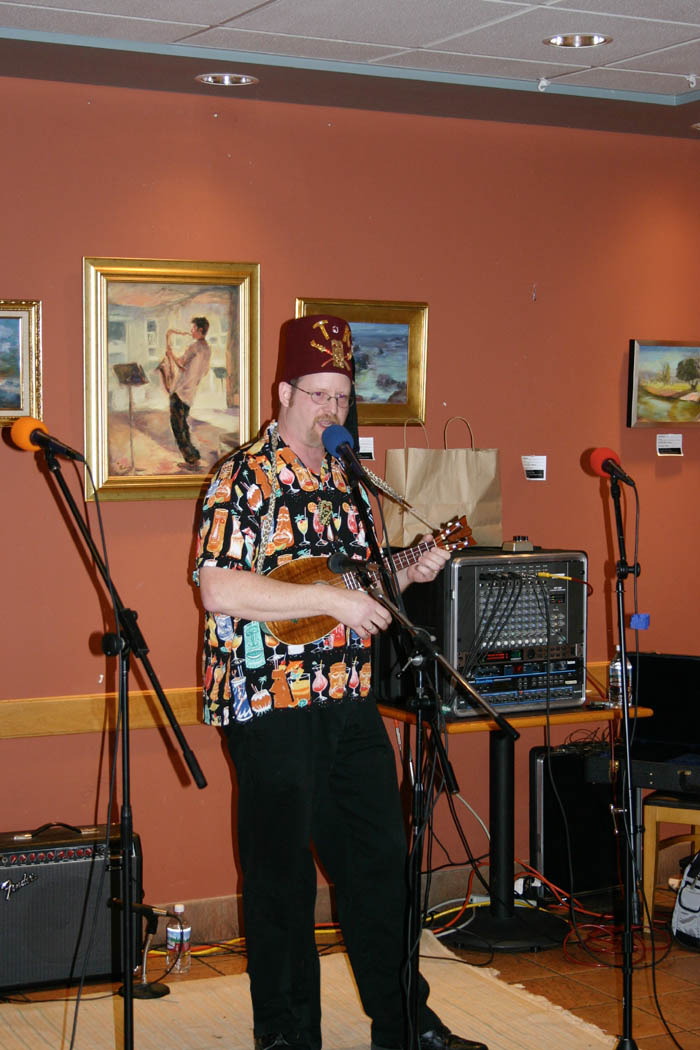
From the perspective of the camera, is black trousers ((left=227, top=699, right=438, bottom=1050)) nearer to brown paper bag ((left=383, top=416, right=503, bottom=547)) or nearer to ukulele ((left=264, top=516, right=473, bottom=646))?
ukulele ((left=264, top=516, right=473, bottom=646))

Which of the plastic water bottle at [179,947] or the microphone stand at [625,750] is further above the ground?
the microphone stand at [625,750]

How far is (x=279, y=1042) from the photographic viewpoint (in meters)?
2.85

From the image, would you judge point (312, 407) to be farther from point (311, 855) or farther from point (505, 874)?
point (505, 874)

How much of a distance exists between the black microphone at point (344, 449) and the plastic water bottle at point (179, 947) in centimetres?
191

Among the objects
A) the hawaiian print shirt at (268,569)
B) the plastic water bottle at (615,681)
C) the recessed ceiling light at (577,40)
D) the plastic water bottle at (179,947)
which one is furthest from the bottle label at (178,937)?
the recessed ceiling light at (577,40)

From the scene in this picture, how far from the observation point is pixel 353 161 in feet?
13.7

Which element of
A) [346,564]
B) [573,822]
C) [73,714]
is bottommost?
[573,822]

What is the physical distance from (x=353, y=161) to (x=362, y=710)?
206 centimetres

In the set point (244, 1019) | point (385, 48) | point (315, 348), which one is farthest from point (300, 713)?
point (385, 48)

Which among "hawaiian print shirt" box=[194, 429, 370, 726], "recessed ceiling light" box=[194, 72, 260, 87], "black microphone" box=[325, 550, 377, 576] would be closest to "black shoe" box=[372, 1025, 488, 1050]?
"hawaiian print shirt" box=[194, 429, 370, 726]

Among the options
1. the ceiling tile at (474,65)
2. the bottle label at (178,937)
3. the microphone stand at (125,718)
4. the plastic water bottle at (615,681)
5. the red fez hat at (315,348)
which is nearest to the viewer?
the microphone stand at (125,718)

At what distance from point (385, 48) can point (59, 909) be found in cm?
265

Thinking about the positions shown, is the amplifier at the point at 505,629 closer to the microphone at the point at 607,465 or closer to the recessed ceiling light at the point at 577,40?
the microphone at the point at 607,465

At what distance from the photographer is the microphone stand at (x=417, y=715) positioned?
2.29 metres
